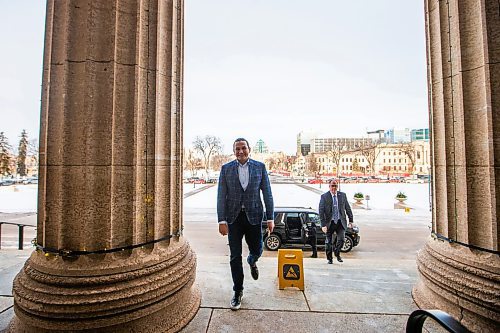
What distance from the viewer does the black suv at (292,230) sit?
9.62 meters

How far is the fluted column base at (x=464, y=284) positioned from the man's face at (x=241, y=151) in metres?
2.43

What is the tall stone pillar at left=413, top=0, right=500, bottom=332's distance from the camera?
279 centimetres

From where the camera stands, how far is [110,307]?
8.59ft

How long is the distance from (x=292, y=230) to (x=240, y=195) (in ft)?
22.7

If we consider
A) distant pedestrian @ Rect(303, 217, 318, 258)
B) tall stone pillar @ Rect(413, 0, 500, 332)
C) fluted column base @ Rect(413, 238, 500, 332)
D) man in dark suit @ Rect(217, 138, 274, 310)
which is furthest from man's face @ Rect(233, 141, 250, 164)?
distant pedestrian @ Rect(303, 217, 318, 258)

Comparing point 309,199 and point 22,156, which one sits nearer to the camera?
point 309,199

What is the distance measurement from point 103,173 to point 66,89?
0.89m

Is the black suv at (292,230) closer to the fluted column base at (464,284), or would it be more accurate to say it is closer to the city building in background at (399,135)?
the fluted column base at (464,284)

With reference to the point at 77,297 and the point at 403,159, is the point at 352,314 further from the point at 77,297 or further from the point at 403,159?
the point at 403,159

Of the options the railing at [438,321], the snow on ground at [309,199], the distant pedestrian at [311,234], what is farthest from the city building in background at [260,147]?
the railing at [438,321]

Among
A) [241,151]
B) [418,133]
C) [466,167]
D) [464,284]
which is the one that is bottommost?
[464,284]

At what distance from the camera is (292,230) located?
9.96 m

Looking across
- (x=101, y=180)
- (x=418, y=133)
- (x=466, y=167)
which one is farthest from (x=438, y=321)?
(x=418, y=133)

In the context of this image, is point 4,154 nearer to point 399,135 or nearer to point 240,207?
point 240,207
